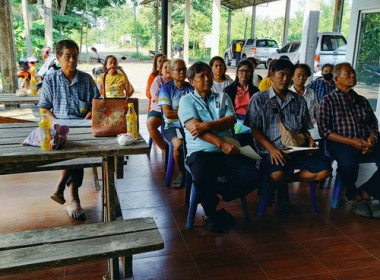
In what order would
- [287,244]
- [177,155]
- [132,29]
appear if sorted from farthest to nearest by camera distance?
[132,29]
[177,155]
[287,244]

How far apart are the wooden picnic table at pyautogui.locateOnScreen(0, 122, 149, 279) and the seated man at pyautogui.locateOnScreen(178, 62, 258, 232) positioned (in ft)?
1.97

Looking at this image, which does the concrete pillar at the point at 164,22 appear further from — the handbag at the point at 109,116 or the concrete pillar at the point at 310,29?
the handbag at the point at 109,116

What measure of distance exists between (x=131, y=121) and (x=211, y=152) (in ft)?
2.54

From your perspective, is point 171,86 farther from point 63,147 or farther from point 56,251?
point 56,251

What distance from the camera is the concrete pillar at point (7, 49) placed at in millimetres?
6945

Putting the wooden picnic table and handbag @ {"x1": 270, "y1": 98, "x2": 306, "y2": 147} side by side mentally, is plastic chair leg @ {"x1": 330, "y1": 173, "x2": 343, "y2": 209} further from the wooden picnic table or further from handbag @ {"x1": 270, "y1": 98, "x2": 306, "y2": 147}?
the wooden picnic table

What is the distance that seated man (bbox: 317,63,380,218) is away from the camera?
283cm

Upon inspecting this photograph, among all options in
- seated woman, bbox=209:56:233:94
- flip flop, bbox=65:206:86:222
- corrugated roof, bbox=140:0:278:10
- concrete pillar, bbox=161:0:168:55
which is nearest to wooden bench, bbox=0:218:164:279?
flip flop, bbox=65:206:86:222

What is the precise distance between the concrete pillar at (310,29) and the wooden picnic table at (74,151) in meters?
4.50

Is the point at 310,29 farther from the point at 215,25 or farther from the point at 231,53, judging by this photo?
the point at 231,53

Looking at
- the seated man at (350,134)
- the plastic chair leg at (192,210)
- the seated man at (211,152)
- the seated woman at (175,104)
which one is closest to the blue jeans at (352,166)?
the seated man at (350,134)

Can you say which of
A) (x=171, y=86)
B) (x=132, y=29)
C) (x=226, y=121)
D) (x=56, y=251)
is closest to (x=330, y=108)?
(x=226, y=121)

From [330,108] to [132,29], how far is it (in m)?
33.0

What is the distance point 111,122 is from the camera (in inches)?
78.9
